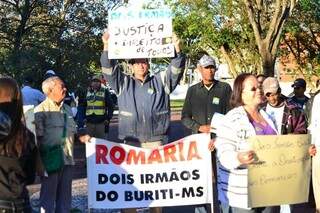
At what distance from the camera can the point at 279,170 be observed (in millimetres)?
5668

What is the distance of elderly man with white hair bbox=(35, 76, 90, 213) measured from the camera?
741 cm

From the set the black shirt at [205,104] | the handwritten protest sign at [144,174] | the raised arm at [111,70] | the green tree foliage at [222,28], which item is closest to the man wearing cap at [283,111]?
the black shirt at [205,104]

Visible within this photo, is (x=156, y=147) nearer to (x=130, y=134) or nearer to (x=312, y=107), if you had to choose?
(x=130, y=134)

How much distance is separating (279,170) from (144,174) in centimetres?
188

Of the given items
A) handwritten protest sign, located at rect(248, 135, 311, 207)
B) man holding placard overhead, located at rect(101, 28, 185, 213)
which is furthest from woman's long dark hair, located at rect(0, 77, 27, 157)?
man holding placard overhead, located at rect(101, 28, 185, 213)

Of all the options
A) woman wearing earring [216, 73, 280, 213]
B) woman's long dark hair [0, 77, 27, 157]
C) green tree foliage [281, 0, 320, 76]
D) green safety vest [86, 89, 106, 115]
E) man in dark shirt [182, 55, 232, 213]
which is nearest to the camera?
woman's long dark hair [0, 77, 27, 157]

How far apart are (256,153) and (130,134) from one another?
2410 millimetres

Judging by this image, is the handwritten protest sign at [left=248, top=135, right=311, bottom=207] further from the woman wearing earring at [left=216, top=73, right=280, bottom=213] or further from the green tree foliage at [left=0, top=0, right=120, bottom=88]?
the green tree foliage at [left=0, top=0, right=120, bottom=88]

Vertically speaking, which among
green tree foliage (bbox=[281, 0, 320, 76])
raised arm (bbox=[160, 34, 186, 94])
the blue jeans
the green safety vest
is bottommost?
the blue jeans

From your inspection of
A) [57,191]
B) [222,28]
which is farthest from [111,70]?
[222,28]

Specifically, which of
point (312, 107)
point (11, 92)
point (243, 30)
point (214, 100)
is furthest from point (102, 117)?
point (243, 30)

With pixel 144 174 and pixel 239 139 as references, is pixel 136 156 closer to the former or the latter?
pixel 144 174

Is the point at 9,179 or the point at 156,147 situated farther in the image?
the point at 156,147

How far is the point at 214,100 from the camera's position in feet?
26.0
